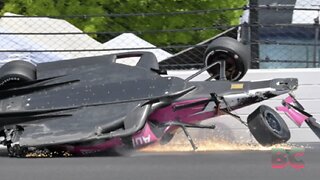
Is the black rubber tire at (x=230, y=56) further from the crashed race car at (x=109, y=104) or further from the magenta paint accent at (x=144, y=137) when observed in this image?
the magenta paint accent at (x=144, y=137)

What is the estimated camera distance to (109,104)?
7.26 metres

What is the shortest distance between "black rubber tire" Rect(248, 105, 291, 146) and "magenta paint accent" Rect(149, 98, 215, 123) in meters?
0.48

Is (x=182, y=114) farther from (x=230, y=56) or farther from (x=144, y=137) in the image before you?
(x=230, y=56)

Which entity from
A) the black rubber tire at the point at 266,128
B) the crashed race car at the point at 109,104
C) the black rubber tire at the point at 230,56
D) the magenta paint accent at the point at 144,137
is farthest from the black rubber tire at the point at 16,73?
the black rubber tire at the point at 266,128

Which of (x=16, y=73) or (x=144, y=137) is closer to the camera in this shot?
(x=144, y=137)

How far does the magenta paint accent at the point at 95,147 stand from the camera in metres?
7.12

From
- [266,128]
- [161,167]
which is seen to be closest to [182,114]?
[266,128]

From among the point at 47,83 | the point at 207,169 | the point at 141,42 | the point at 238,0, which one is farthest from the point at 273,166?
the point at 238,0

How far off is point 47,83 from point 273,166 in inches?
106

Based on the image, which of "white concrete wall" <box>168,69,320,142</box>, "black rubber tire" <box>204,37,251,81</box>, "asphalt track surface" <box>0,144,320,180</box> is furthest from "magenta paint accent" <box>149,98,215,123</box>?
"white concrete wall" <box>168,69,320,142</box>

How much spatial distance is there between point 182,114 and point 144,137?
565 millimetres

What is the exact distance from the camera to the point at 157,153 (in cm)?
758

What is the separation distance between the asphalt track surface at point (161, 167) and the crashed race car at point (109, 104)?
0.23 m

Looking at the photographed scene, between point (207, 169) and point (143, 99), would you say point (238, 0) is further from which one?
point (207, 169)
